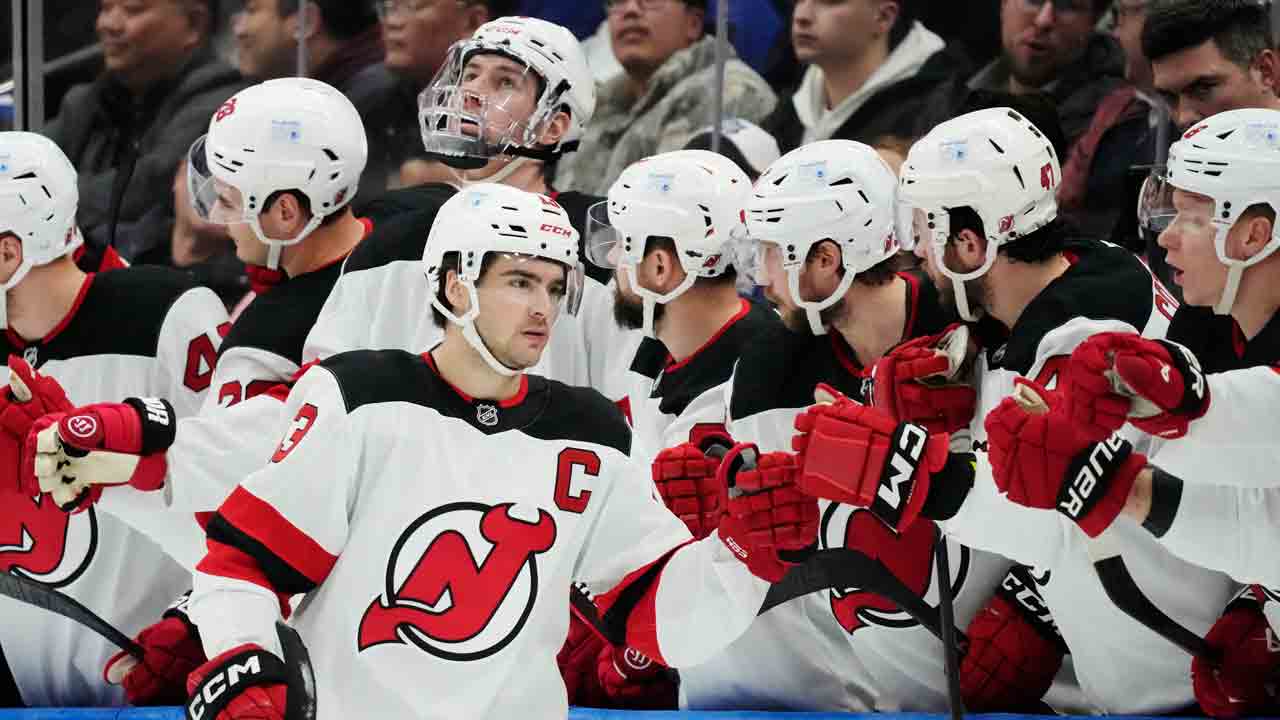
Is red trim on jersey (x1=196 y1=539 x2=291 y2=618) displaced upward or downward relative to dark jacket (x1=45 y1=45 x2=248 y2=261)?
upward

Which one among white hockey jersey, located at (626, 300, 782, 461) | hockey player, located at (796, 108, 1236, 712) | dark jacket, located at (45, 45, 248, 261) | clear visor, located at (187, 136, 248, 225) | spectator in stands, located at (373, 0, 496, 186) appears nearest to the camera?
hockey player, located at (796, 108, 1236, 712)

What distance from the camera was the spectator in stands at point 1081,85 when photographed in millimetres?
5535

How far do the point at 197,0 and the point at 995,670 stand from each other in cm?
397

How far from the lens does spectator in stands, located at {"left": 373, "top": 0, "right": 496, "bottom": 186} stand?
656cm

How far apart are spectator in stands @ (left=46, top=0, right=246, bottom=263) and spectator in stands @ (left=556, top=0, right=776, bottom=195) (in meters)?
1.43

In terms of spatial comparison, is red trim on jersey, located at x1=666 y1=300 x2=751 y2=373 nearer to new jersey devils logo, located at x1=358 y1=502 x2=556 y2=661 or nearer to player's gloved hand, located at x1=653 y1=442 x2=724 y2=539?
player's gloved hand, located at x1=653 y1=442 x2=724 y2=539

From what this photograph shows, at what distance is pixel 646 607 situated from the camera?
3744mm

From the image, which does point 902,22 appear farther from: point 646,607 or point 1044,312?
point 646,607

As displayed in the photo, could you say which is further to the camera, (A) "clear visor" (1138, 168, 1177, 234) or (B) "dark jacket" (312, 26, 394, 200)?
(B) "dark jacket" (312, 26, 394, 200)

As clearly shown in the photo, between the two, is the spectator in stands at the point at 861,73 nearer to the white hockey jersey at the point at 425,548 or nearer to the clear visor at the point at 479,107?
the clear visor at the point at 479,107

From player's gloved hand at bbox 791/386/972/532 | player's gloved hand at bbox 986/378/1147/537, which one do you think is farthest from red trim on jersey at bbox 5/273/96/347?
player's gloved hand at bbox 986/378/1147/537

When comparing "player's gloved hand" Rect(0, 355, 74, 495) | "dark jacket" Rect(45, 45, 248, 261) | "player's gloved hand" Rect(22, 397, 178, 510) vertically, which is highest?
"player's gloved hand" Rect(22, 397, 178, 510)

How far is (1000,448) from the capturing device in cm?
351

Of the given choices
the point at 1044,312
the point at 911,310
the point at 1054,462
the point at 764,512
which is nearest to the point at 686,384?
the point at 911,310
